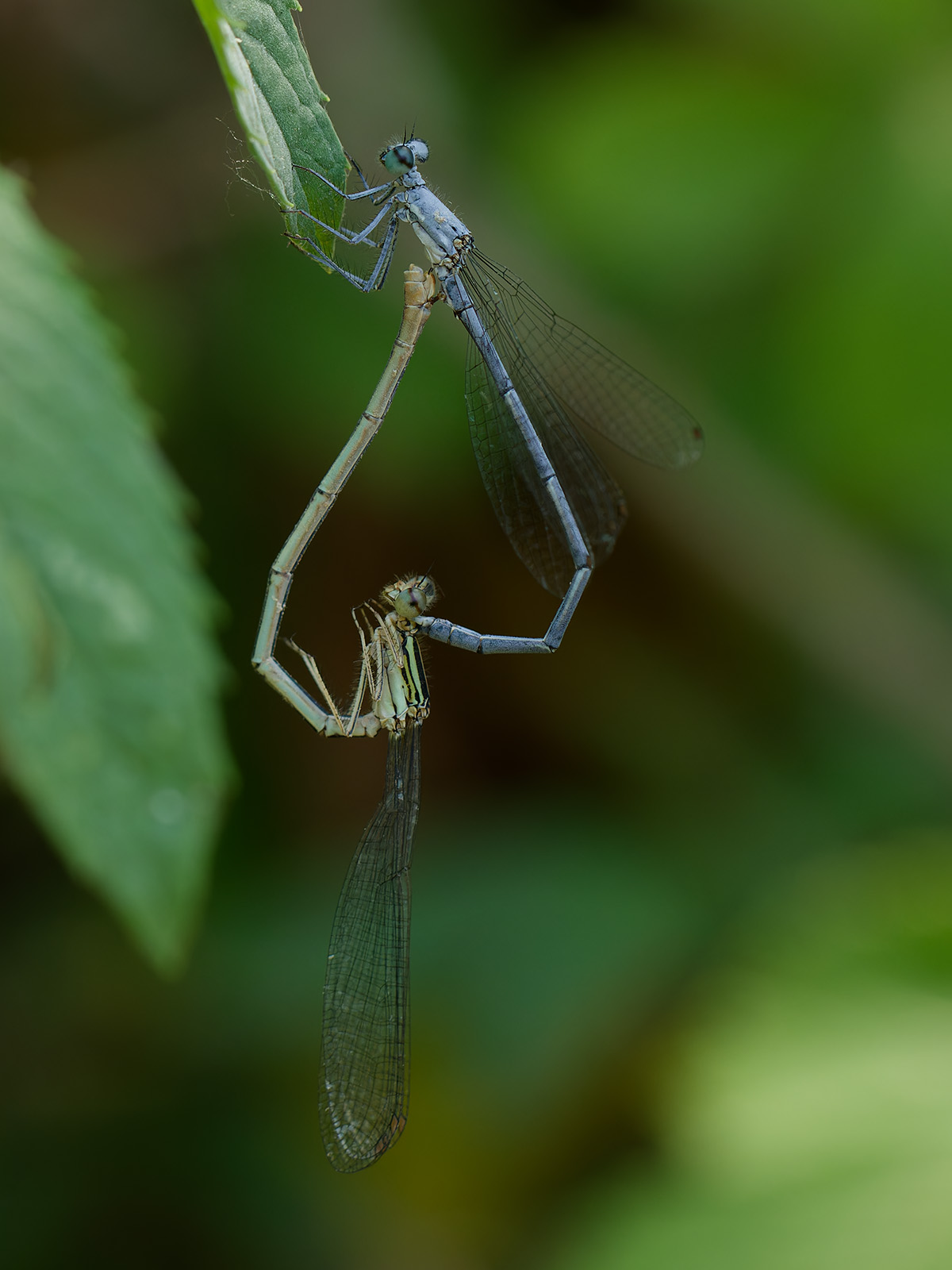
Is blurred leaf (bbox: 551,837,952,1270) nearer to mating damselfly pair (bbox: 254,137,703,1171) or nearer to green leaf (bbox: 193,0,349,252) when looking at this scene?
mating damselfly pair (bbox: 254,137,703,1171)

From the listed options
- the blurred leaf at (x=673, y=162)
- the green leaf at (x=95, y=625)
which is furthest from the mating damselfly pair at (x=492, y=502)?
the green leaf at (x=95, y=625)

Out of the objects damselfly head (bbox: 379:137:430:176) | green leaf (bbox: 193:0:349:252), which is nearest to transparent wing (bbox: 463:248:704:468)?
damselfly head (bbox: 379:137:430:176)

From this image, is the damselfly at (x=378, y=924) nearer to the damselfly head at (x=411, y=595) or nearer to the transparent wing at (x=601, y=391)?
the damselfly head at (x=411, y=595)

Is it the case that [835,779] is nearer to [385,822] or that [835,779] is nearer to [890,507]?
[890,507]

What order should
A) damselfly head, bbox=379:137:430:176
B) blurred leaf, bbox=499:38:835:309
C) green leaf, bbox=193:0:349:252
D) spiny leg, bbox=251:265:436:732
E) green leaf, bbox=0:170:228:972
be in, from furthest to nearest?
1. blurred leaf, bbox=499:38:835:309
2. damselfly head, bbox=379:137:430:176
3. spiny leg, bbox=251:265:436:732
4. green leaf, bbox=193:0:349:252
5. green leaf, bbox=0:170:228:972

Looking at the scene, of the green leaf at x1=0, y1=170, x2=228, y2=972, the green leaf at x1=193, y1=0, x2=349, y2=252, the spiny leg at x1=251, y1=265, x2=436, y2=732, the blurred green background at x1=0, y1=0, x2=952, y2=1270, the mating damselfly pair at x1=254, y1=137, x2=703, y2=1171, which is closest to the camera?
the green leaf at x1=0, y1=170, x2=228, y2=972

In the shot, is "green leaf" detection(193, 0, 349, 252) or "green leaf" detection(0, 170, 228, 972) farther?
"green leaf" detection(193, 0, 349, 252)

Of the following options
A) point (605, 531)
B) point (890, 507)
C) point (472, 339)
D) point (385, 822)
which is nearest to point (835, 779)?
point (890, 507)

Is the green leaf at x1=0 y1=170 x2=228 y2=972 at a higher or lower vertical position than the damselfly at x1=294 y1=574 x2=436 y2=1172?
higher
